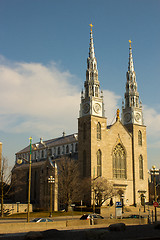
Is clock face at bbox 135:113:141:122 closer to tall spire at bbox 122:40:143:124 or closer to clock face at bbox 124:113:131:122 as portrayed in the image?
tall spire at bbox 122:40:143:124

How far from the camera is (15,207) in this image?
71500 millimetres

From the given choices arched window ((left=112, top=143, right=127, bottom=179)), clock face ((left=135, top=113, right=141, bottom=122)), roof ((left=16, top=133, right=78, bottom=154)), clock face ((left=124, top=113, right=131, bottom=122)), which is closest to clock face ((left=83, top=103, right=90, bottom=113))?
arched window ((left=112, top=143, right=127, bottom=179))

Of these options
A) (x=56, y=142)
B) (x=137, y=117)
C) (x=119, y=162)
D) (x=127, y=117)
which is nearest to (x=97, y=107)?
(x=127, y=117)

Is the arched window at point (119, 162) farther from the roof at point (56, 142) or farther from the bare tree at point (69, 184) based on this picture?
the roof at point (56, 142)

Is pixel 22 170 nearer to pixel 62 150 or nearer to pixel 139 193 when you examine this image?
pixel 62 150

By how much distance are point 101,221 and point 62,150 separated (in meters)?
59.4

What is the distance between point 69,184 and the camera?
6500 centimetres

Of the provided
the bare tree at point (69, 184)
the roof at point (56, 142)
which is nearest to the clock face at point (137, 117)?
the roof at point (56, 142)

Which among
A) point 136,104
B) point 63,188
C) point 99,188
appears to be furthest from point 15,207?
point 136,104

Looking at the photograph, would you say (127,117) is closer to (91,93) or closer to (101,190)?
(91,93)

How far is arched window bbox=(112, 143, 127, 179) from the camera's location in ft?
250

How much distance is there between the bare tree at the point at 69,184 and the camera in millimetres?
64088

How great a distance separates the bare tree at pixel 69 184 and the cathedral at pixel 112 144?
9.82 ft

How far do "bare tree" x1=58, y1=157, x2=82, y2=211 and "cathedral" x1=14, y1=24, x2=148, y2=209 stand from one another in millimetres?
2993
